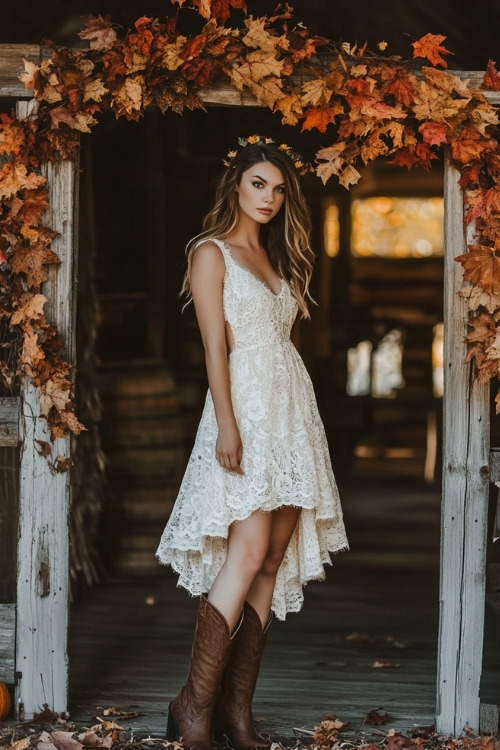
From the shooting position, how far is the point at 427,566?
7262 millimetres

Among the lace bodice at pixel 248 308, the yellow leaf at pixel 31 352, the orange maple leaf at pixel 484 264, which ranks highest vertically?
the orange maple leaf at pixel 484 264

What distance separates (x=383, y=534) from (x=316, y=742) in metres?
4.85

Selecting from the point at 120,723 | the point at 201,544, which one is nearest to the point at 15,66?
the point at 201,544

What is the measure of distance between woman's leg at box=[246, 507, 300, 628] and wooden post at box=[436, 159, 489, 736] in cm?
65

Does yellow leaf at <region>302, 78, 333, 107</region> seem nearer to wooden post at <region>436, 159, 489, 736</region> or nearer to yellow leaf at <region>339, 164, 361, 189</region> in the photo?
yellow leaf at <region>339, 164, 361, 189</region>

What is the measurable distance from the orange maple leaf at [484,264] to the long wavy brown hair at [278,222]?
1.88 feet

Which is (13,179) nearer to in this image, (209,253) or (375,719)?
(209,253)

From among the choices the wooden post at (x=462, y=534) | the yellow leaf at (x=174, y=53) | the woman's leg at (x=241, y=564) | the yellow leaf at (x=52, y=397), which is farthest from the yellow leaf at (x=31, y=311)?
the wooden post at (x=462, y=534)

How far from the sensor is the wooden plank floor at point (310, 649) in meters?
4.03

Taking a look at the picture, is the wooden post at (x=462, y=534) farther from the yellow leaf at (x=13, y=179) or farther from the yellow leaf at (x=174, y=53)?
the yellow leaf at (x=13, y=179)

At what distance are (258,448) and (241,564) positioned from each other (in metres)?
0.39

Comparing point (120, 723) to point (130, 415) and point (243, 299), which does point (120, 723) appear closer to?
point (243, 299)

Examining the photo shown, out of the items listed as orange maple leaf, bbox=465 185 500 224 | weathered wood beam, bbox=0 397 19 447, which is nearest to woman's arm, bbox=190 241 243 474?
weathered wood beam, bbox=0 397 19 447

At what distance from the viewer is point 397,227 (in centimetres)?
1378
